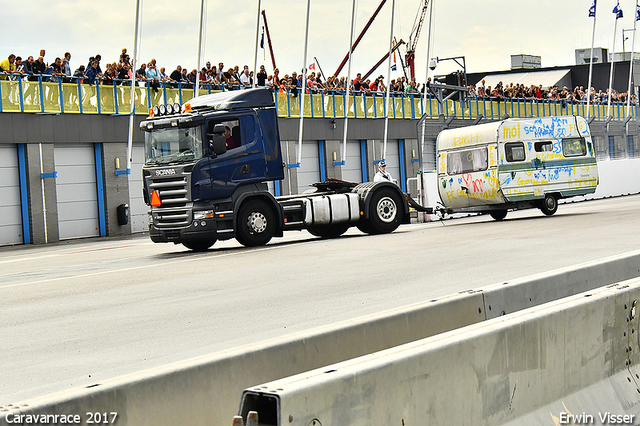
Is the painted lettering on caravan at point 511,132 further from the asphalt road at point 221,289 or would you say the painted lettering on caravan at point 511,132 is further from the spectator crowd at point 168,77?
the spectator crowd at point 168,77

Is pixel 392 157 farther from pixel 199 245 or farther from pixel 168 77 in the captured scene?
pixel 199 245

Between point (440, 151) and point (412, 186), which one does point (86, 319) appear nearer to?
point (440, 151)

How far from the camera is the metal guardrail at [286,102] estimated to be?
3186cm

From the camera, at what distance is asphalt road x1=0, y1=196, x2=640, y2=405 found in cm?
798

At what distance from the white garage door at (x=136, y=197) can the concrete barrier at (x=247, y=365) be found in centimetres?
3128

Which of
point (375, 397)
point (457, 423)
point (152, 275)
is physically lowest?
point (152, 275)

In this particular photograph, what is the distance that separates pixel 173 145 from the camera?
19516 millimetres

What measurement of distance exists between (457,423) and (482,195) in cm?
2189

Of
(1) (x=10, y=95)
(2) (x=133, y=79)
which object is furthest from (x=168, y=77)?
(1) (x=10, y=95)

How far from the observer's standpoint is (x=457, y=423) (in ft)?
13.3

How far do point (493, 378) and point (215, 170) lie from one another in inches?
612

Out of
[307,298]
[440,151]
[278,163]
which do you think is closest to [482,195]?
[440,151]

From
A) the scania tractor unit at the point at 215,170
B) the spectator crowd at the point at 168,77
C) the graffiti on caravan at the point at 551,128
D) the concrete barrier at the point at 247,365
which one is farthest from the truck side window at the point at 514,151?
the concrete barrier at the point at 247,365

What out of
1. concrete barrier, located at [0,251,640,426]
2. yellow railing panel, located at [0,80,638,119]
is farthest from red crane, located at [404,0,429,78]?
concrete barrier, located at [0,251,640,426]
